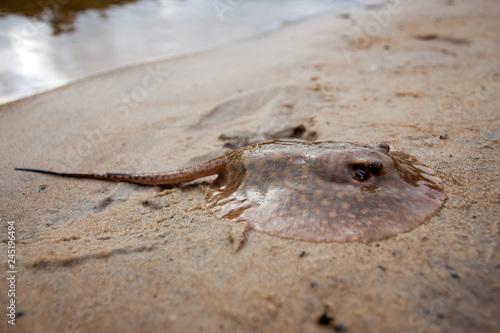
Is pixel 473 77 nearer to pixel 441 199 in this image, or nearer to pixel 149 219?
pixel 441 199

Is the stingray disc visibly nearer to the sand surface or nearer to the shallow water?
the sand surface

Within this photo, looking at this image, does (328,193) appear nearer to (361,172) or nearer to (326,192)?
(326,192)

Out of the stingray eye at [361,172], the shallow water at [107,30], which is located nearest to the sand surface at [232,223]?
the stingray eye at [361,172]

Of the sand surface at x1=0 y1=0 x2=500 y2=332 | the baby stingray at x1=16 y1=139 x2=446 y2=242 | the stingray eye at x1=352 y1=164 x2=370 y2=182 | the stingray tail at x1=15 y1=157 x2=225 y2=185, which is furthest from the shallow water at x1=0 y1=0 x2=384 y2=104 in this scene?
the stingray eye at x1=352 y1=164 x2=370 y2=182

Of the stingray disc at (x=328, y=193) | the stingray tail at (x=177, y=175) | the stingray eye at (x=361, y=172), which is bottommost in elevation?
the stingray tail at (x=177, y=175)

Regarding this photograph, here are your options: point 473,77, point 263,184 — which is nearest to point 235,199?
point 263,184

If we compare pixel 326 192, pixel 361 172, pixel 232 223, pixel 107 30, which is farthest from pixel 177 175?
pixel 107 30

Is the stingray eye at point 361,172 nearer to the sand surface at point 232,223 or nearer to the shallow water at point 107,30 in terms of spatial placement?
the sand surface at point 232,223
